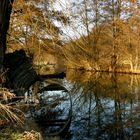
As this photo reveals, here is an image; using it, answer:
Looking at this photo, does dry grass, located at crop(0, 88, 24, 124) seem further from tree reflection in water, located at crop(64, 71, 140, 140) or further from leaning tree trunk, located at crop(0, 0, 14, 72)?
tree reflection in water, located at crop(64, 71, 140, 140)

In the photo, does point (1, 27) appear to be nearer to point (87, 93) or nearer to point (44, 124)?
point (44, 124)

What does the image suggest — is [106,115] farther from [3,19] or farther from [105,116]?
[3,19]

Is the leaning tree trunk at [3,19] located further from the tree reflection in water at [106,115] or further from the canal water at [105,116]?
the tree reflection in water at [106,115]

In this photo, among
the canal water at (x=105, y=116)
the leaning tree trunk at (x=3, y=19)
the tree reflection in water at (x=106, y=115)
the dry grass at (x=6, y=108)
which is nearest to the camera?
the dry grass at (x=6, y=108)

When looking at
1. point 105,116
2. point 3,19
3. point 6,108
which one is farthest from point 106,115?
point 6,108

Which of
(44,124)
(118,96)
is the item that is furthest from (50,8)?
(118,96)

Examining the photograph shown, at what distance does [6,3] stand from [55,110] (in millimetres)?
10230

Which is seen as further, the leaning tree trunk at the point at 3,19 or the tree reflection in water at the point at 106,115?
the tree reflection in water at the point at 106,115

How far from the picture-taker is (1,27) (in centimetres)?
974

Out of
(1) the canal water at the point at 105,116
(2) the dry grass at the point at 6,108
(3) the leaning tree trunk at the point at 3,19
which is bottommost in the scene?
(1) the canal water at the point at 105,116

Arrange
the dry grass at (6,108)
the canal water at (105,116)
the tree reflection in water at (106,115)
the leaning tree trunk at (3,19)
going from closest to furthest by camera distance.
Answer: the dry grass at (6,108), the leaning tree trunk at (3,19), the canal water at (105,116), the tree reflection in water at (106,115)

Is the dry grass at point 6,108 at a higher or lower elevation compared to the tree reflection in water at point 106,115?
higher

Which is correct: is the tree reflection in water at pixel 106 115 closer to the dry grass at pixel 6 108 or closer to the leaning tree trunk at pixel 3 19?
the leaning tree trunk at pixel 3 19

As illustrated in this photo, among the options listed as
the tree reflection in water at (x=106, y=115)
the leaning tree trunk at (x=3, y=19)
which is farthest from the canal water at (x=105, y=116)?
the leaning tree trunk at (x=3, y=19)
